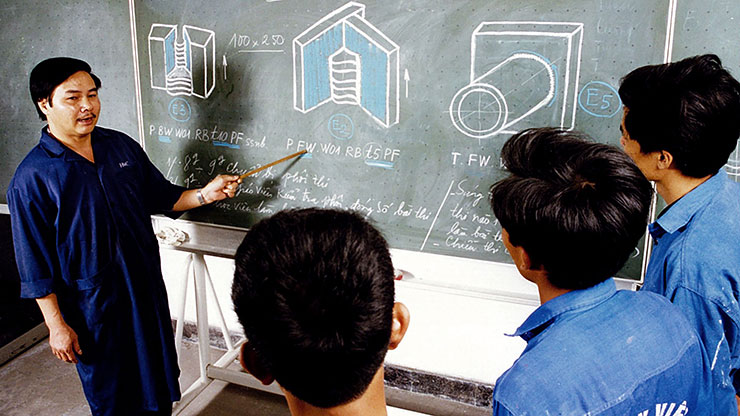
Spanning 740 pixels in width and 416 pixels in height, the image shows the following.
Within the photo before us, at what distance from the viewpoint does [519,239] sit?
3.47 feet

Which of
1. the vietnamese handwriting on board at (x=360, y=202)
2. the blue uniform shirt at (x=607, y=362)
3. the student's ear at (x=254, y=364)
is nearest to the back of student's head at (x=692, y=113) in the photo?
the blue uniform shirt at (x=607, y=362)

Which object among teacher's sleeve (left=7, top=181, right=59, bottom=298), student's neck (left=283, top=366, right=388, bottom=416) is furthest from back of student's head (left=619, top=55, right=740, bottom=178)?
teacher's sleeve (left=7, top=181, right=59, bottom=298)

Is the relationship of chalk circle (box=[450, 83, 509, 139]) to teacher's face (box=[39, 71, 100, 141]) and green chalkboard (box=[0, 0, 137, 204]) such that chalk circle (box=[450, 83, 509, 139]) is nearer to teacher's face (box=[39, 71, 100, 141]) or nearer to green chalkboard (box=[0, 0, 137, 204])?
teacher's face (box=[39, 71, 100, 141])

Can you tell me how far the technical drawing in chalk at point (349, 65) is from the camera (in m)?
2.10

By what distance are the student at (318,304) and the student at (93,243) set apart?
157 centimetres

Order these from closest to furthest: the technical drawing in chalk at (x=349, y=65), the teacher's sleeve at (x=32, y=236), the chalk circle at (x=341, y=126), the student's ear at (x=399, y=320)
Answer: the student's ear at (x=399, y=320) < the teacher's sleeve at (x=32, y=236) < the technical drawing in chalk at (x=349, y=65) < the chalk circle at (x=341, y=126)

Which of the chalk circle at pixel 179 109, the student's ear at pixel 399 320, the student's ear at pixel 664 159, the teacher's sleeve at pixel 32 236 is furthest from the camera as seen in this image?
the chalk circle at pixel 179 109

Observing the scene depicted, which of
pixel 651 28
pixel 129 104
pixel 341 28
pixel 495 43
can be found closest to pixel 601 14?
pixel 651 28

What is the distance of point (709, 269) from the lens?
123 cm

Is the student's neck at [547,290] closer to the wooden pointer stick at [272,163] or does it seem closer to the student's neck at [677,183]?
the student's neck at [677,183]

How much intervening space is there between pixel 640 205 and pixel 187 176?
2032mm

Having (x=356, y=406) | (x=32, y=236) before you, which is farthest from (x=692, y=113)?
(x=32, y=236)

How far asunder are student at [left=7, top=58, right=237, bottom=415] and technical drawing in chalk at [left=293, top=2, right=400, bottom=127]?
56 centimetres

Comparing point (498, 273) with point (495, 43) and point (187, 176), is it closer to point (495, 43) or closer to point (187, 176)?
point (495, 43)
